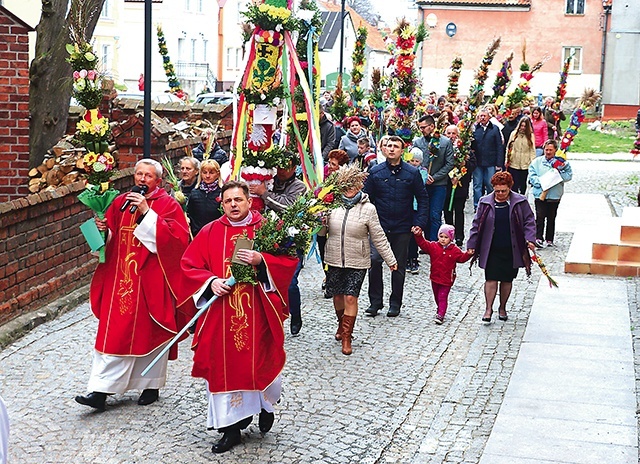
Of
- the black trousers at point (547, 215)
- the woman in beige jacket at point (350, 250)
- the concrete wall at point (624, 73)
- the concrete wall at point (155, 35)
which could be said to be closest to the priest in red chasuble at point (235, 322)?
the woman in beige jacket at point (350, 250)

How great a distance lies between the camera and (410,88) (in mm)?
14156

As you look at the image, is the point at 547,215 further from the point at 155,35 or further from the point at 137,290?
the point at 155,35

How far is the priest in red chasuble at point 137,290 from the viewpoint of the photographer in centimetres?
771

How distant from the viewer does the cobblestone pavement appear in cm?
707

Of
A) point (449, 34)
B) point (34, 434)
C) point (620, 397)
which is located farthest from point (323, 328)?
point (449, 34)

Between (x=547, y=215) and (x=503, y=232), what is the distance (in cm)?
476

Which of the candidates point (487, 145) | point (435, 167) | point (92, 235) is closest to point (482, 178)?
point (487, 145)

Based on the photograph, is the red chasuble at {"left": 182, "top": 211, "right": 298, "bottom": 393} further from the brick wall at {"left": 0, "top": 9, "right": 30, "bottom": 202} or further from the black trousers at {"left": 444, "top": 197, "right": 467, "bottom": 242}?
the black trousers at {"left": 444, "top": 197, "right": 467, "bottom": 242}

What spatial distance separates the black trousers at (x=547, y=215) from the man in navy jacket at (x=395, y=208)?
440cm

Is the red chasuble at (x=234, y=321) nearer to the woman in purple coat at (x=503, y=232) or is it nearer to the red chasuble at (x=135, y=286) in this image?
the red chasuble at (x=135, y=286)

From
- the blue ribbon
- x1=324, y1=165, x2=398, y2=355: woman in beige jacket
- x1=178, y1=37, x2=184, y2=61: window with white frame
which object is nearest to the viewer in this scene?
x1=324, y1=165, x2=398, y2=355: woman in beige jacket

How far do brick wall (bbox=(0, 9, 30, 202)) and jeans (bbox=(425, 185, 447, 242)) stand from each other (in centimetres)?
516

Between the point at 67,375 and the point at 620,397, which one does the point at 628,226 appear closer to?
the point at 620,397

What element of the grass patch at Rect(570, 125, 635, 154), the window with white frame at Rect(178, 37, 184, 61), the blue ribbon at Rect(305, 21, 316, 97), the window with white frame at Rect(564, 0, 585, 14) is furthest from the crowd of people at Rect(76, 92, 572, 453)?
the window with white frame at Rect(564, 0, 585, 14)
